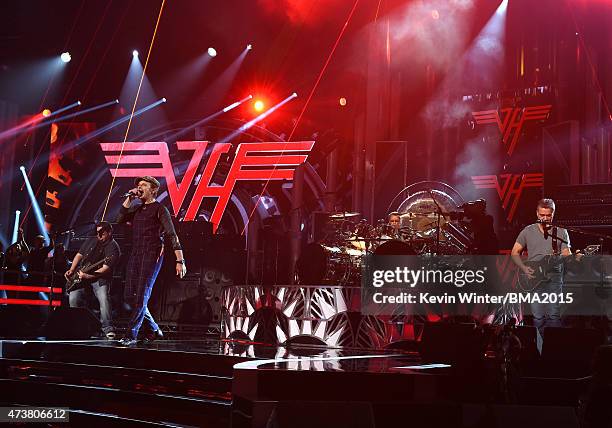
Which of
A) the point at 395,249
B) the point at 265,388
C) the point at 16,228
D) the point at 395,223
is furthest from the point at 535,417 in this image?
the point at 16,228

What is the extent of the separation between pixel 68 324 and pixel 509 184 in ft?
25.6

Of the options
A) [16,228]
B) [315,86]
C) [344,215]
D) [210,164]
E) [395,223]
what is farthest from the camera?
[16,228]

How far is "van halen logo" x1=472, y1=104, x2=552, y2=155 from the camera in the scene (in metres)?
12.1

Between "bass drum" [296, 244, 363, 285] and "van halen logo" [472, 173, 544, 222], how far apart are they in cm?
291

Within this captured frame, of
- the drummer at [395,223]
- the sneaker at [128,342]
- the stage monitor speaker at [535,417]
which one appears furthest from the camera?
the drummer at [395,223]

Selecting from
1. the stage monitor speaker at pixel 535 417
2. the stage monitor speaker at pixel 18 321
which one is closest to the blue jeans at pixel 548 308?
the stage monitor speaker at pixel 535 417

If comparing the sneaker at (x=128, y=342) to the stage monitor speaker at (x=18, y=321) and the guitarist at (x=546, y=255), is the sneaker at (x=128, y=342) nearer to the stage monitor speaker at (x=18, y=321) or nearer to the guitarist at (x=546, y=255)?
the stage monitor speaker at (x=18, y=321)

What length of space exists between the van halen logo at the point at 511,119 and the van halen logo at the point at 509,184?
→ 51 cm

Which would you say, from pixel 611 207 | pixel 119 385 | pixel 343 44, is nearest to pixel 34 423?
pixel 119 385

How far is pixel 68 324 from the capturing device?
825 centimetres

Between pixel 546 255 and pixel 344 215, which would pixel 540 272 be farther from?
pixel 344 215

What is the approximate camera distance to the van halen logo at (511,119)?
12.1m

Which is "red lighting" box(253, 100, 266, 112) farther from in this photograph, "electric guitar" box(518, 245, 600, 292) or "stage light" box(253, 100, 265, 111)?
"electric guitar" box(518, 245, 600, 292)

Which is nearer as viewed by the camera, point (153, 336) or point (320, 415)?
point (320, 415)
